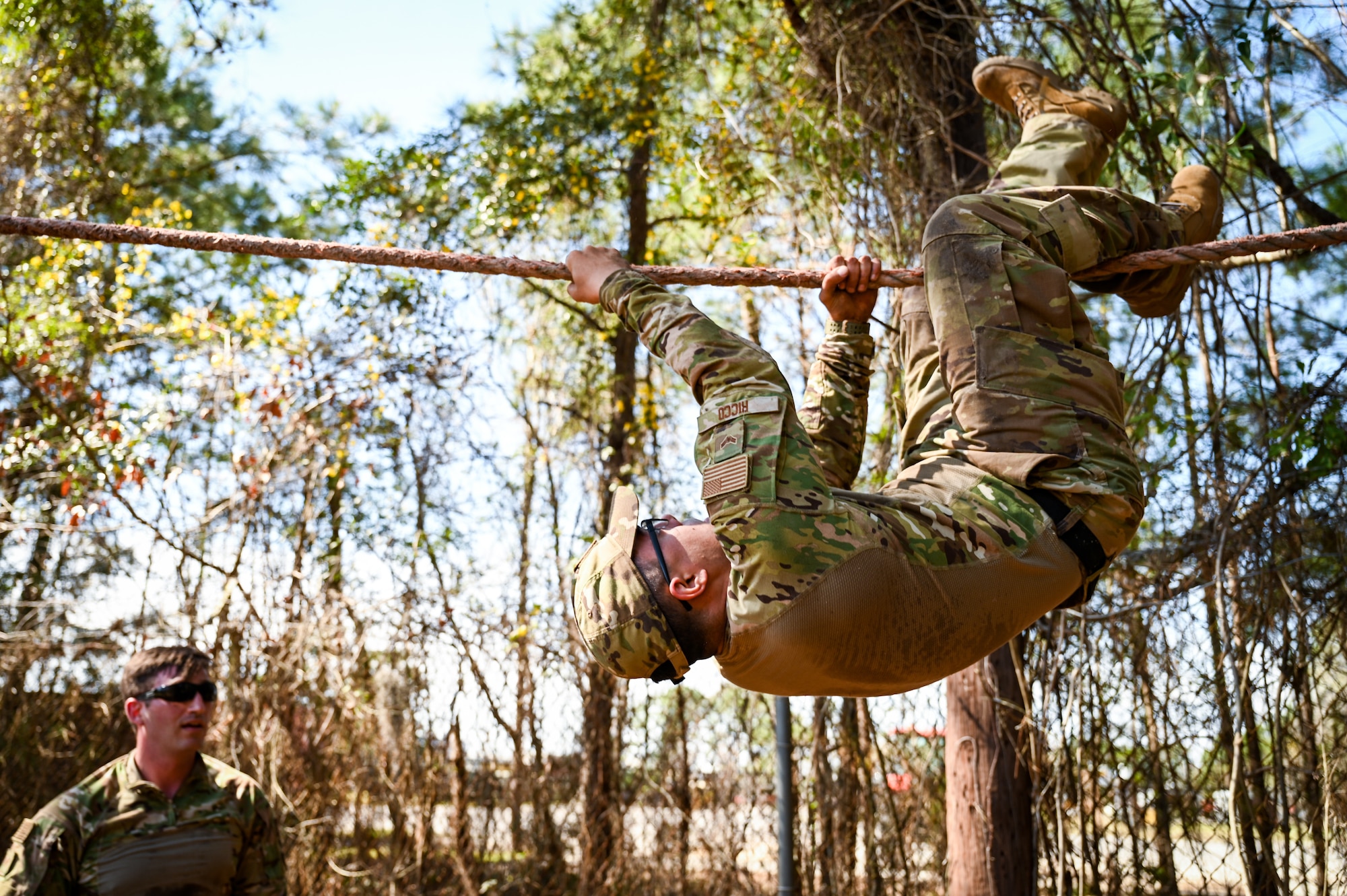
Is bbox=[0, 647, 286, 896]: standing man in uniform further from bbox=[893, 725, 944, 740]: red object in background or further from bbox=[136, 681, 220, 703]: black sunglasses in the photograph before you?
bbox=[893, 725, 944, 740]: red object in background

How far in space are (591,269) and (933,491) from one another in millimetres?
775

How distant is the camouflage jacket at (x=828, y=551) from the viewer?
1.64 m

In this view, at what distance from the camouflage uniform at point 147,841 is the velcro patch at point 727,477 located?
224cm

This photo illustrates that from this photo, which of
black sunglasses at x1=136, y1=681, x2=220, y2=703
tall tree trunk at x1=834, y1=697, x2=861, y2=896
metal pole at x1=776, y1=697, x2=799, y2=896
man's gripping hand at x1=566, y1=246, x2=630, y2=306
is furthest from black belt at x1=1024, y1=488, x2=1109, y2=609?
tall tree trunk at x1=834, y1=697, x2=861, y2=896

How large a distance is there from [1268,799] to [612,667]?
7.80 ft

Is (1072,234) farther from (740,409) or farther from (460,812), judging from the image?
(460,812)

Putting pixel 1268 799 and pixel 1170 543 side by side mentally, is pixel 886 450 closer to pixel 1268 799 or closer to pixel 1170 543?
pixel 1170 543

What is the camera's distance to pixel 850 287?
2.13 m

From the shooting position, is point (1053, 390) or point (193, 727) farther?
point (193, 727)

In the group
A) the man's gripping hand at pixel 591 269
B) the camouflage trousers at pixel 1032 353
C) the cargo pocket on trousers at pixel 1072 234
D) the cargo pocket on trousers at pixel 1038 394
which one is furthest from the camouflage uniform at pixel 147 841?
the cargo pocket on trousers at pixel 1072 234

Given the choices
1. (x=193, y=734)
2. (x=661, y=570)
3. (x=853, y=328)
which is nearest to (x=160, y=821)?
(x=193, y=734)

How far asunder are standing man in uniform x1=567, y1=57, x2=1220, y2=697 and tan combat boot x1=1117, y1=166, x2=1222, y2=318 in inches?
8.5

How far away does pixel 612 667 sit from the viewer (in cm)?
181

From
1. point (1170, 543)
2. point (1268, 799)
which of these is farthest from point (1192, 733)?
point (1170, 543)
